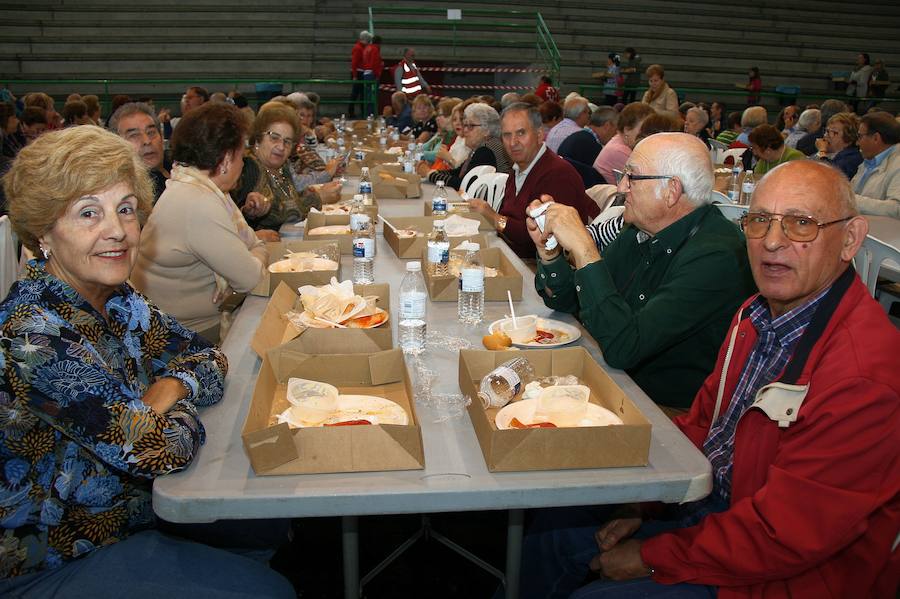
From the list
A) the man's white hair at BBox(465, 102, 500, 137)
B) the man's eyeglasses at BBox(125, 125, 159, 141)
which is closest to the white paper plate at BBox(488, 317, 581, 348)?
the man's eyeglasses at BBox(125, 125, 159, 141)

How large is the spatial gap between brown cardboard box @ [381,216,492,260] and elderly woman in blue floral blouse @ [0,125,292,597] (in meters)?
1.52

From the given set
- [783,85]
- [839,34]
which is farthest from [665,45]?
[839,34]

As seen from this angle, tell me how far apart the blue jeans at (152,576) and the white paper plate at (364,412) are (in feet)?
1.15

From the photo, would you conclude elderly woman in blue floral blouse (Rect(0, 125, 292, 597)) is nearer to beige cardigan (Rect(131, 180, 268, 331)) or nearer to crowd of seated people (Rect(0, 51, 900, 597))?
crowd of seated people (Rect(0, 51, 900, 597))

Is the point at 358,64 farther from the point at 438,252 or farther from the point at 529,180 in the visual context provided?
the point at 438,252

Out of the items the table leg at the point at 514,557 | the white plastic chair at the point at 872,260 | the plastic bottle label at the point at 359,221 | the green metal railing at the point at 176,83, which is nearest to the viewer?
the table leg at the point at 514,557

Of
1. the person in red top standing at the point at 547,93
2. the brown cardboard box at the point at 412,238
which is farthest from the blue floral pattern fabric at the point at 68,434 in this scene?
the person in red top standing at the point at 547,93

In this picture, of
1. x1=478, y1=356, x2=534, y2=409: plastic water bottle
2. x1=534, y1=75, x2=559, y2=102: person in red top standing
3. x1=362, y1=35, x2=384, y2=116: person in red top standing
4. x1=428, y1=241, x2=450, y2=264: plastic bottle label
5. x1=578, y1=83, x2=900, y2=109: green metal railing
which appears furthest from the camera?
x1=578, y1=83, x2=900, y2=109: green metal railing

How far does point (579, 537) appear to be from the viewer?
6.97 feet

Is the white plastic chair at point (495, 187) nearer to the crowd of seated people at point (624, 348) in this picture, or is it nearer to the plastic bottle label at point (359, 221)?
the plastic bottle label at point (359, 221)

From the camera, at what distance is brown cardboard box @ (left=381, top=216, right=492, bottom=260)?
333 centimetres

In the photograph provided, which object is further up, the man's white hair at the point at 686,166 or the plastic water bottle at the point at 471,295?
the man's white hair at the point at 686,166

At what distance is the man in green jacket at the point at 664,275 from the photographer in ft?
7.02

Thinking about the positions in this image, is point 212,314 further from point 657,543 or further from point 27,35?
point 27,35
